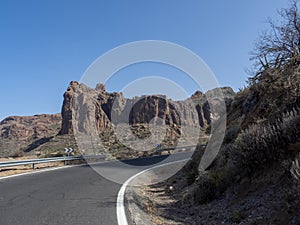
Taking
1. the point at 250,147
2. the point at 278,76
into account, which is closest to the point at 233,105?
the point at 278,76

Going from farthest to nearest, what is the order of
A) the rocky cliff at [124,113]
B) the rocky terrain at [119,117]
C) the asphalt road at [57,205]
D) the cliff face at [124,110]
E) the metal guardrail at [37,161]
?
the cliff face at [124,110] < the rocky cliff at [124,113] < the rocky terrain at [119,117] < the metal guardrail at [37,161] < the asphalt road at [57,205]

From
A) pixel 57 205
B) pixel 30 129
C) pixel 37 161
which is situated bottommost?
pixel 57 205

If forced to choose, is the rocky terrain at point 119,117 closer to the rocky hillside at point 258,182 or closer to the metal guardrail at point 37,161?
the metal guardrail at point 37,161

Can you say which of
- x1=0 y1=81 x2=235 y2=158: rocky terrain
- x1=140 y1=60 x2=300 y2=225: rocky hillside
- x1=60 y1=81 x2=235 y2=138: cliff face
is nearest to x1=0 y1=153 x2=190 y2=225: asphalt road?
x1=140 y1=60 x2=300 y2=225: rocky hillside

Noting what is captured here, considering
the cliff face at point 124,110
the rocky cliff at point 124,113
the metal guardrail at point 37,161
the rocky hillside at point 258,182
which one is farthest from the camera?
the cliff face at point 124,110

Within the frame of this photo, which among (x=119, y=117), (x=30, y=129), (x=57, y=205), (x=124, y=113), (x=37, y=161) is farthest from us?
(x=30, y=129)

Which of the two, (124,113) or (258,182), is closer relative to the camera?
(258,182)

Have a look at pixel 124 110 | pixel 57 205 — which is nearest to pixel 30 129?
pixel 124 110

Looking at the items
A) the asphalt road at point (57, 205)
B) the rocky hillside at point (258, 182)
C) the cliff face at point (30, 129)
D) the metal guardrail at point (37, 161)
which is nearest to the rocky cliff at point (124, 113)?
the cliff face at point (30, 129)

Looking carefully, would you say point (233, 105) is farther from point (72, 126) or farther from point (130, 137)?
point (72, 126)

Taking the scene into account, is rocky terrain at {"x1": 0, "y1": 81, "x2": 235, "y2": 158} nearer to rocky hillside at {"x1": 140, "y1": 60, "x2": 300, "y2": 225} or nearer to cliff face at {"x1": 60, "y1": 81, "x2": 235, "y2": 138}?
cliff face at {"x1": 60, "y1": 81, "x2": 235, "y2": 138}

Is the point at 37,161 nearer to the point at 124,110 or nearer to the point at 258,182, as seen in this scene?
the point at 258,182

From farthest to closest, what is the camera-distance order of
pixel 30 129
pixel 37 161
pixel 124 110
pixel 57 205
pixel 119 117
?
pixel 30 129 < pixel 124 110 < pixel 119 117 < pixel 37 161 < pixel 57 205

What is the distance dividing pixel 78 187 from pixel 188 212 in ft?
15.2
